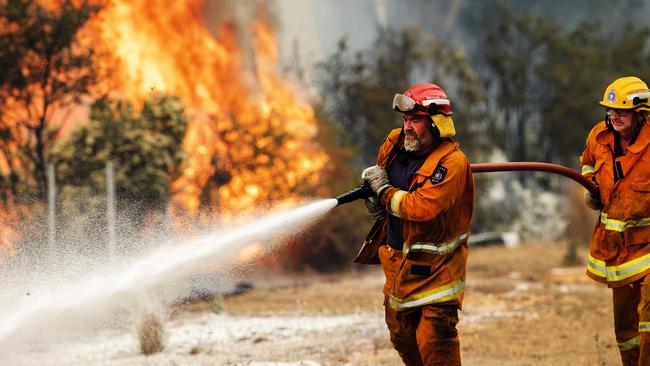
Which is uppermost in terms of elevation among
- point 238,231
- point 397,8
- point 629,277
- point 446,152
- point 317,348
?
point 397,8

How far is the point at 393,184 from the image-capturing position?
565 cm

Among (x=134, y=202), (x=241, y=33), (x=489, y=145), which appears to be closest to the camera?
(x=134, y=202)

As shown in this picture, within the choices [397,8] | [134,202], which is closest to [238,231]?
[134,202]

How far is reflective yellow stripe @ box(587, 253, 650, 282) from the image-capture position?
19.9ft

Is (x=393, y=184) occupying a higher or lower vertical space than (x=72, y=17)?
lower

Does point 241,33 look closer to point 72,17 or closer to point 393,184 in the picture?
point 72,17

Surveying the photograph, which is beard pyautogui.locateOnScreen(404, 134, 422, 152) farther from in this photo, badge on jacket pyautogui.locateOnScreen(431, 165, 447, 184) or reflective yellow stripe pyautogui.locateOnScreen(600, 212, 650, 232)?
reflective yellow stripe pyautogui.locateOnScreen(600, 212, 650, 232)

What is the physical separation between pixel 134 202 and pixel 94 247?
235 inches

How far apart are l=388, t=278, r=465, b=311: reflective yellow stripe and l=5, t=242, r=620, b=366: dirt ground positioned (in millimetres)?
2885

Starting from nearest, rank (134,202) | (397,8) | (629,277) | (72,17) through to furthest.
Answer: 1. (629,277)
2. (134,202)
3. (72,17)
4. (397,8)

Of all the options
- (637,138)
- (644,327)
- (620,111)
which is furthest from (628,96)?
(644,327)

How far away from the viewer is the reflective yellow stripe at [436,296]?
5.35m

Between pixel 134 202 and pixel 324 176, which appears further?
pixel 324 176

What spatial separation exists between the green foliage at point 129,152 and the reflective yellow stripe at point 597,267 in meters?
10.8
